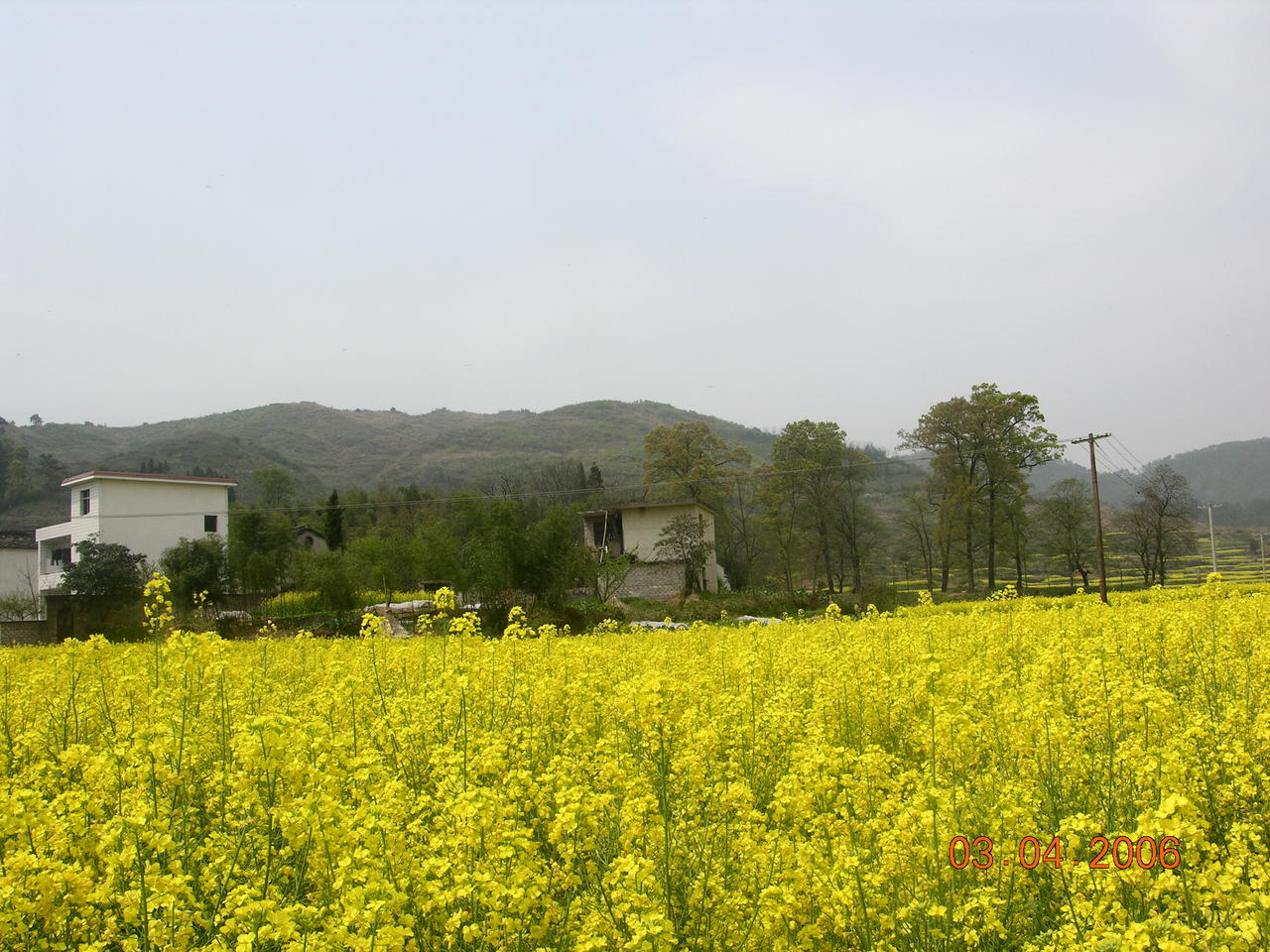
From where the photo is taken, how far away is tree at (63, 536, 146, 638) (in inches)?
1221

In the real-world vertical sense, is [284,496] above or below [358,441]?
below

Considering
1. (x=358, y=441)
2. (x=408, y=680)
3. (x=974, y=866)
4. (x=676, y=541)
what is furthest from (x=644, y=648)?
(x=358, y=441)

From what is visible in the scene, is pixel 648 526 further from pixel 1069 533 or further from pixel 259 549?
pixel 1069 533

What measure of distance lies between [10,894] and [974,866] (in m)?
4.03

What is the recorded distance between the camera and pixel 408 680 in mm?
8984

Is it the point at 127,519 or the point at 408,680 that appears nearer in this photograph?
the point at 408,680

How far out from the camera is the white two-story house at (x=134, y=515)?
40.2m

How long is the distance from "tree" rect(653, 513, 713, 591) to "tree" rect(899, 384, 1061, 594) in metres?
11.8

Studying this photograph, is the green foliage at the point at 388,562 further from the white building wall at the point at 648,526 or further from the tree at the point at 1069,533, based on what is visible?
the tree at the point at 1069,533

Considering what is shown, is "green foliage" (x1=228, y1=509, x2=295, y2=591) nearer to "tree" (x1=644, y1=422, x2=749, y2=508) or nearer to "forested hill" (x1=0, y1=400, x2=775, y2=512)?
"tree" (x1=644, y1=422, x2=749, y2=508)

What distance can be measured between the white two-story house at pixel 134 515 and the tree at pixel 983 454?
3698cm

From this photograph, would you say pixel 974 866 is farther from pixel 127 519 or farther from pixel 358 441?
pixel 358 441

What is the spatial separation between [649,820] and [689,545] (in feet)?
131

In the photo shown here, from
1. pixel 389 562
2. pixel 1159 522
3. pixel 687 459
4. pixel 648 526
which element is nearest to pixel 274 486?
pixel 687 459
